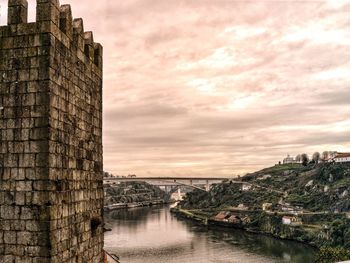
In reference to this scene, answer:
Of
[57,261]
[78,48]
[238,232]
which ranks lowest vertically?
[238,232]

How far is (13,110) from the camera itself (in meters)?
6.53

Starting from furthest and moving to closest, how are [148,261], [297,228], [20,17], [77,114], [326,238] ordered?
[297,228], [326,238], [148,261], [77,114], [20,17]

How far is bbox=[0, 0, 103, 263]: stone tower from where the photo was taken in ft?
20.6

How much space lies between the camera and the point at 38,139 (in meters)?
6.34

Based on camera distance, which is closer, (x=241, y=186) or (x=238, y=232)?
(x=238, y=232)

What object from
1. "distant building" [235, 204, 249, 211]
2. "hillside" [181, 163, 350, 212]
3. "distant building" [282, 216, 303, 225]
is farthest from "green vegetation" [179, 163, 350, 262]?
"distant building" [235, 204, 249, 211]

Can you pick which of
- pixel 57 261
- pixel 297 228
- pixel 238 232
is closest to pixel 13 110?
pixel 57 261

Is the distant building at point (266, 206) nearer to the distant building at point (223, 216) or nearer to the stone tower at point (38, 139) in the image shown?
the distant building at point (223, 216)

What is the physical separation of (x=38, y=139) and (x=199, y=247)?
54083 millimetres

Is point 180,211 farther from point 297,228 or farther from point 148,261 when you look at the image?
point 148,261

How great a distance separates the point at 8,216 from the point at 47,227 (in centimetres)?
68

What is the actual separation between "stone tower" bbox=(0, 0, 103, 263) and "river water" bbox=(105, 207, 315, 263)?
138 feet

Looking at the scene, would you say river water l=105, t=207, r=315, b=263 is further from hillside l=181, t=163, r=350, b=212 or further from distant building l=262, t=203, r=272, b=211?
hillside l=181, t=163, r=350, b=212

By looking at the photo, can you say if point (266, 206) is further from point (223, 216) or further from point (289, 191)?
point (289, 191)
